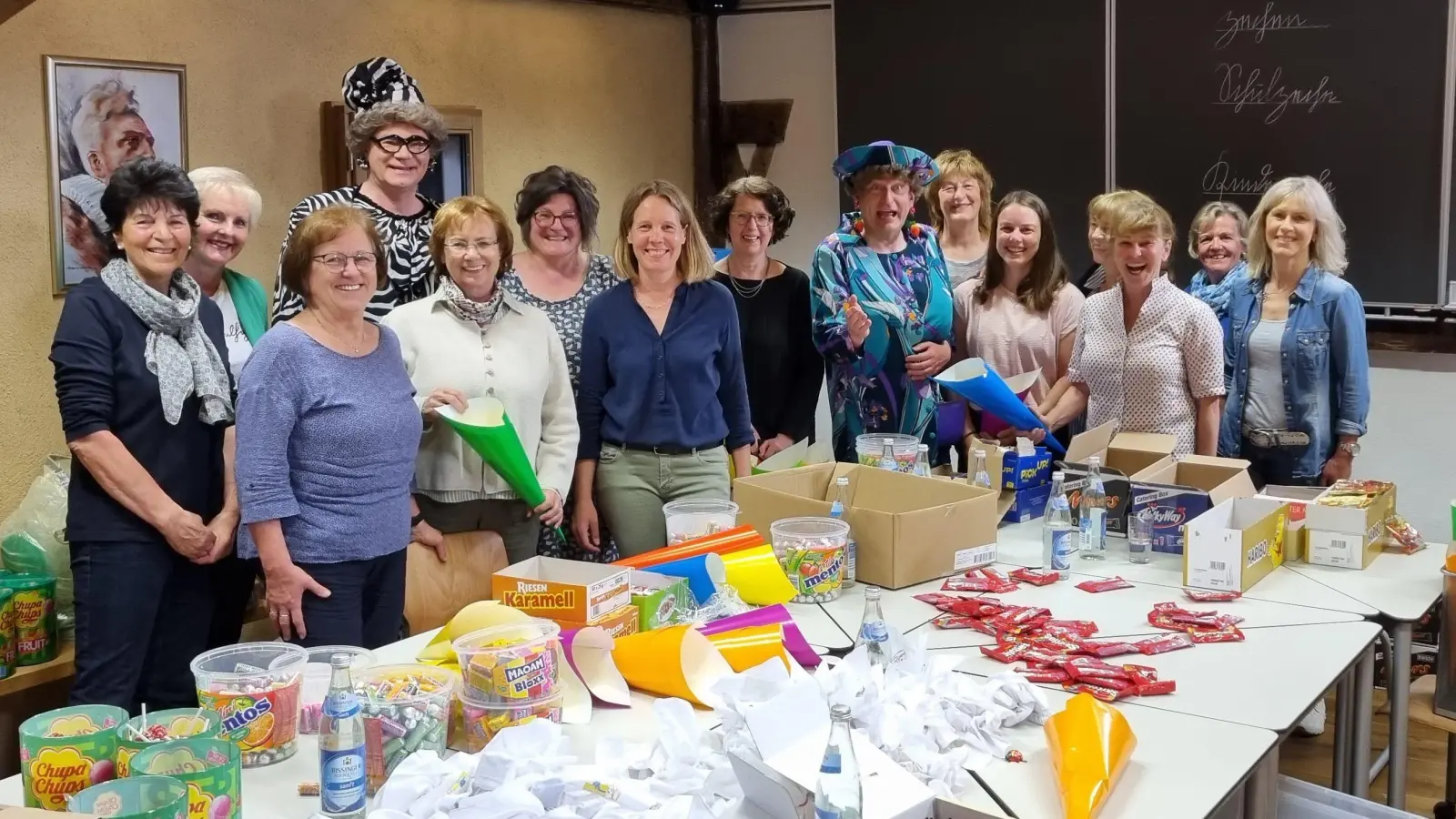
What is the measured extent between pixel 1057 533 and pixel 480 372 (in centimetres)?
141

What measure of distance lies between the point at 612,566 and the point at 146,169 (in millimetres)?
1348

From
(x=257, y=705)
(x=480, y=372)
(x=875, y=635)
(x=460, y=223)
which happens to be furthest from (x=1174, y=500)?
(x=257, y=705)

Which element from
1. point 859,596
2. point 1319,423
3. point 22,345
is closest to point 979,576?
point 859,596

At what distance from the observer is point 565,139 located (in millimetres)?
5766

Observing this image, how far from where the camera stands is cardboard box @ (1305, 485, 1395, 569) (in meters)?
2.86

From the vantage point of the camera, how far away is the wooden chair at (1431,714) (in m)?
2.65

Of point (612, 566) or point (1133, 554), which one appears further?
point (1133, 554)

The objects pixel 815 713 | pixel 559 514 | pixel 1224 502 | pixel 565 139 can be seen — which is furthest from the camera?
pixel 565 139

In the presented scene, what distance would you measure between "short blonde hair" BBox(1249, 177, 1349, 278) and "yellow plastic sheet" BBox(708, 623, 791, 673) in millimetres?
2382

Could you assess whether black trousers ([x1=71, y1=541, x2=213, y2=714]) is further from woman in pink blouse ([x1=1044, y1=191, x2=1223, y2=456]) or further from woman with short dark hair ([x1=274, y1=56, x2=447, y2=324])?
woman in pink blouse ([x1=1044, y1=191, x2=1223, y2=456])

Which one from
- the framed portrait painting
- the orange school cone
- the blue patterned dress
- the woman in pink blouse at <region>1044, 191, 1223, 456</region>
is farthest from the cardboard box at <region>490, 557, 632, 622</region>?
the framed portrait painting

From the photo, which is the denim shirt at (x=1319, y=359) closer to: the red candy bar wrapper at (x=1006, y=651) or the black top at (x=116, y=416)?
the red candy bar wrapper at (x=1006, y=651)

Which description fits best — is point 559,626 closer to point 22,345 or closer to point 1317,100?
point 22,345

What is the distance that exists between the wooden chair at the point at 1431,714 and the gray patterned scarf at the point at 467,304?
2266 millimetres
